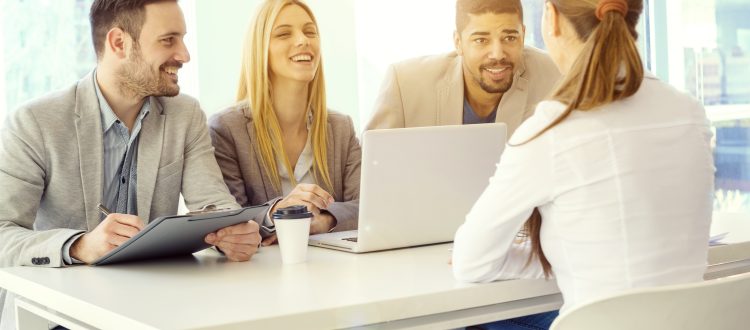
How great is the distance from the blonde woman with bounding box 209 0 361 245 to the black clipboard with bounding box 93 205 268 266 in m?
0.74

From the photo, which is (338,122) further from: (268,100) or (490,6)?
(490,6)

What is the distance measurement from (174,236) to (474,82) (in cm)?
154

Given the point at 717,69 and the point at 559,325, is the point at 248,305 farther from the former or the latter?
the point at 717,69

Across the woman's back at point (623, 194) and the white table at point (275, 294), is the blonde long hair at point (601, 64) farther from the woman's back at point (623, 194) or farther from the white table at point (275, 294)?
the white table at point (275, 294)

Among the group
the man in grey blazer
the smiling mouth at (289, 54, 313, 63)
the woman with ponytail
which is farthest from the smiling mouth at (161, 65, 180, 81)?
the woman with ponytail

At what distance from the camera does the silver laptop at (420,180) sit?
1.95 m

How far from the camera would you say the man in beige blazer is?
3.06m

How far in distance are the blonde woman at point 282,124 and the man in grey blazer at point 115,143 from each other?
219 mm

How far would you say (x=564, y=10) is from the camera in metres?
1.58

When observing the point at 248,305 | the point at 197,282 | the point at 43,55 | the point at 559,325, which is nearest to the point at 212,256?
the point at 197,282

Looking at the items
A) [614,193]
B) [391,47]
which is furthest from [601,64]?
[391,47]

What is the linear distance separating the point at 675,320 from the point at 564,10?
62 centimetres

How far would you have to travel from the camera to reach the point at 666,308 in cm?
116

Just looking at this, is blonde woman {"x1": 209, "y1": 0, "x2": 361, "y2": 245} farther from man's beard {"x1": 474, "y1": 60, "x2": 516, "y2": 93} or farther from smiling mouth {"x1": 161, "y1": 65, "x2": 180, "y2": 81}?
man's beard {"x1": 474, "y1": 60, "x2": 516, "y2": 93}
